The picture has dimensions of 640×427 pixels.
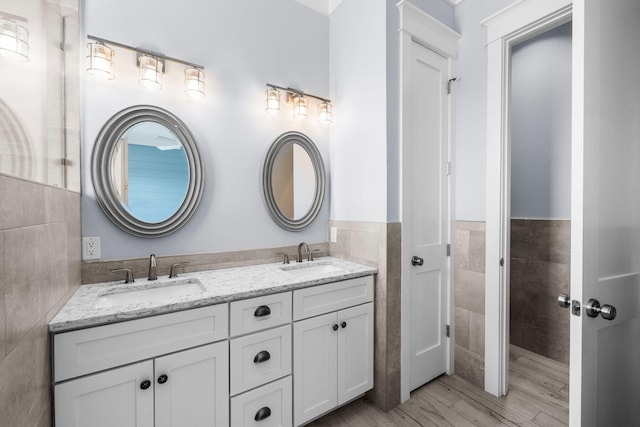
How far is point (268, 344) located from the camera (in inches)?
57.6

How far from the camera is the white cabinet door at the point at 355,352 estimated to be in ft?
5.72

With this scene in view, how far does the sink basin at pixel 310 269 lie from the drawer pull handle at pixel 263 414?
789 mm

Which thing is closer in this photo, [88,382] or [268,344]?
[88,382]

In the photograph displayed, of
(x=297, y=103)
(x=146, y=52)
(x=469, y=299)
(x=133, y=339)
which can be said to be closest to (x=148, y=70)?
(x=146, y=52)

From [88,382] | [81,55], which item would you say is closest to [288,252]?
[88,382]

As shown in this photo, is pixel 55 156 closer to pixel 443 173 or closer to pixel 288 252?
pixel 288 252

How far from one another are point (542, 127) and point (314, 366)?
9.01 ft

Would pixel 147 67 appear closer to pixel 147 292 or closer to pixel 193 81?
pixel 193 81

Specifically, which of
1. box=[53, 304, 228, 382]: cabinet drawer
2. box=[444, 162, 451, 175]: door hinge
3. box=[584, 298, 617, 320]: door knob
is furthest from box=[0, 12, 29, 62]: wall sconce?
box=[444, 162, 451, 175]: door hinge

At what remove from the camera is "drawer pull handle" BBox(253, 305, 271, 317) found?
1.42 m

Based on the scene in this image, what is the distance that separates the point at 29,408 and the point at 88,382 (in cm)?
24

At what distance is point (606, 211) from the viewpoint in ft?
3.44

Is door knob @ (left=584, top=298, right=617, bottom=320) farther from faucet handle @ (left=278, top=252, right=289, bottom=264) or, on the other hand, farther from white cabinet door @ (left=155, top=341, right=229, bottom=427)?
faucet handle @ (left=278, top=252, right=289, bottom=264)

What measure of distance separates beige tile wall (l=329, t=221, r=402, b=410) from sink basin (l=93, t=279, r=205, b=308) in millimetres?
1077
